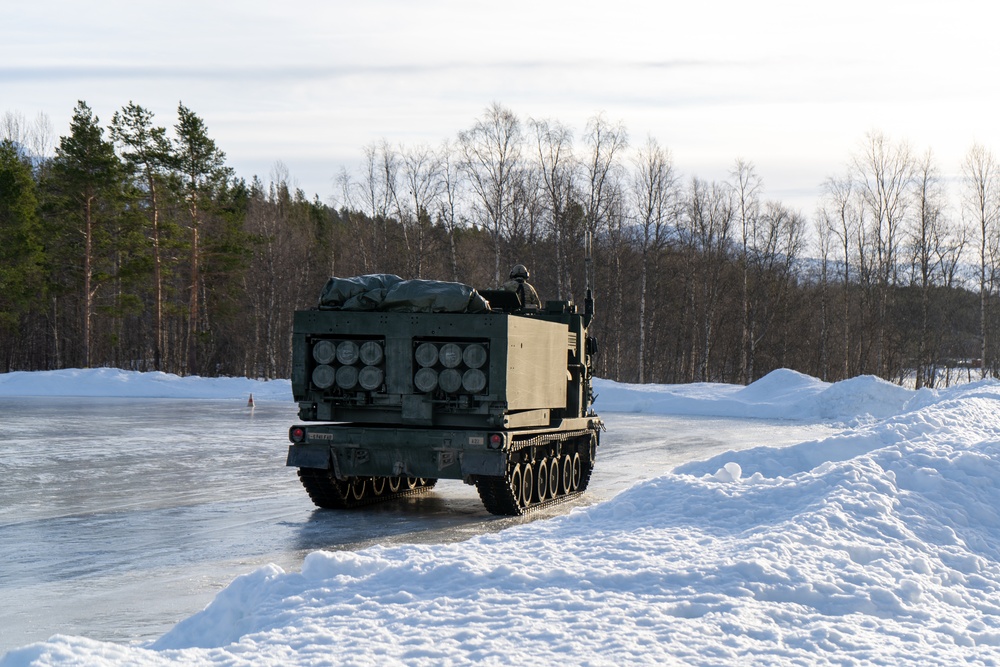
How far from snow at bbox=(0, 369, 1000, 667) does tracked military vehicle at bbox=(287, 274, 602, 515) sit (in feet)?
7.46

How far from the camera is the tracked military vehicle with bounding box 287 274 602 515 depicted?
12180mm

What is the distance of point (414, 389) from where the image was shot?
12414 millimetres

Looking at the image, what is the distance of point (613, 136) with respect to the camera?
4559cm

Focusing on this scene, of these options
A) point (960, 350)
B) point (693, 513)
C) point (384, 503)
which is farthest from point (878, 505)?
point (960, 350)

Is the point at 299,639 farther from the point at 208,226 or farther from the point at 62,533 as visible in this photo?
the point at 208,226

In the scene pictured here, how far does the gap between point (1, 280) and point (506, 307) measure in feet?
144

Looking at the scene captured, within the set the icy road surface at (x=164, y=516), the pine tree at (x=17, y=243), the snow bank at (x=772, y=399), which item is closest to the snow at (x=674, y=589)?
the icy road surface at (x=164, y=516)

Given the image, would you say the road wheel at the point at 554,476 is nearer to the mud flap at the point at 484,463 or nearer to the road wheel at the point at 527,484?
the road wheel at the point at 527,484

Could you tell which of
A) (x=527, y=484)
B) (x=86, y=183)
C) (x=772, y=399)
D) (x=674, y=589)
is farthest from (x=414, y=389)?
(x=86, y=183)

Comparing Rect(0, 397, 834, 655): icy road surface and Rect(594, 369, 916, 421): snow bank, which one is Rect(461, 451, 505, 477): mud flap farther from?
Rect(594, 369, 916, 421): snow bank

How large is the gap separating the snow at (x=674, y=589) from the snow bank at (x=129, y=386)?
31.2 meters

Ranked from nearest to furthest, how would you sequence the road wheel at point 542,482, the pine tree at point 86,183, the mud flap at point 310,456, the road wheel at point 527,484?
the mud flap at point 310,456, the road wheel at point 527,484, the road wheel at point 542,482, the pine tree at point 86,183

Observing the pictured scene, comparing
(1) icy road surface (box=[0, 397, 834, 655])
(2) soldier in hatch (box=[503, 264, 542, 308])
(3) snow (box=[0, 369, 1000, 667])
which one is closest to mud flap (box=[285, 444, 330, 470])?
(1) icy road surface (box=[0, 397, 834, 655])

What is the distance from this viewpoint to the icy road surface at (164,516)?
313 inches
